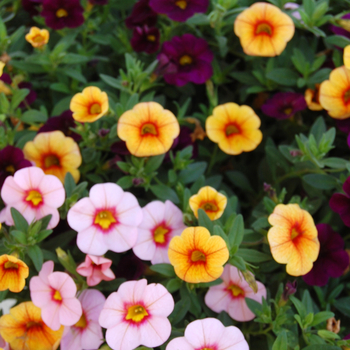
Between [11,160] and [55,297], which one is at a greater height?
[11,160]

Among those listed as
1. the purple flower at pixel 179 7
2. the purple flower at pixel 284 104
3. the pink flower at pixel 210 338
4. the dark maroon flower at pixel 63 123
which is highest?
the purple flower at pixel 179 7

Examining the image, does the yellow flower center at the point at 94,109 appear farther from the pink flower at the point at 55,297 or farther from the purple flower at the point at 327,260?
the purple flower at the point at 327,260

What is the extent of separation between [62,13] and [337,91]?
0.84m

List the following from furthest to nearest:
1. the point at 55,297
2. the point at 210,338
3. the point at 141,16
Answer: the point at 141,16 < the point at 55,297 < the point at 210,338

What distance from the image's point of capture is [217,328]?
2.56ft

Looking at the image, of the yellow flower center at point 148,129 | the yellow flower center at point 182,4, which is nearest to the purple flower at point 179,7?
the yellow flower center at point 182,4

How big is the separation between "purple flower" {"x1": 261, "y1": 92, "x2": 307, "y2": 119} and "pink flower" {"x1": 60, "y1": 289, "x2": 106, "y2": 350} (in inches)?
27.8

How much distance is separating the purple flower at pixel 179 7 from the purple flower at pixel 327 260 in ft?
2.33

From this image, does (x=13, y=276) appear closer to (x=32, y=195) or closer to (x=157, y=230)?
(x=32, y=195)

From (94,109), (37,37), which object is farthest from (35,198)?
(37,37)

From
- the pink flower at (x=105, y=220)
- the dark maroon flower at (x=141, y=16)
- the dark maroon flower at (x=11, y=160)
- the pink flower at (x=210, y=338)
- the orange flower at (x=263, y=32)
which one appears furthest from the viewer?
the dark maroon flower at (x=141, y=16)

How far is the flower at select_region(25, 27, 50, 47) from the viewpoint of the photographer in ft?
3.55

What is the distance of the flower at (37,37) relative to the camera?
42.6 inches

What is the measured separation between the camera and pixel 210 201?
935 mm
